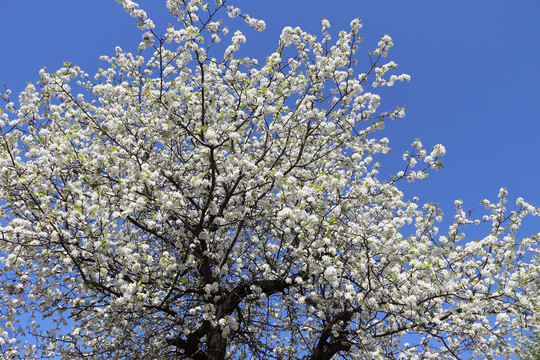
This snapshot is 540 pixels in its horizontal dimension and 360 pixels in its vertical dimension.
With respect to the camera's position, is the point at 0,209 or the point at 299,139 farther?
the point at 299,139

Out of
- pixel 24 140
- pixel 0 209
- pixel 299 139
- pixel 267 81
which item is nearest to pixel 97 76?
Result: pixel 24 140

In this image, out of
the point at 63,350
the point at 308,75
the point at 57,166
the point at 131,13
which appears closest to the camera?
the point at 131,13

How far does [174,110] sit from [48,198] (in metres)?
2.75

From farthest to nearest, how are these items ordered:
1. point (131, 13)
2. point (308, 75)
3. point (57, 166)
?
point (308, 75), point (57, 166), point (131, 13)

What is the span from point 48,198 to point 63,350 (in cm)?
Answer: 431

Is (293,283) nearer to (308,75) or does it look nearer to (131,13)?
(308,75)

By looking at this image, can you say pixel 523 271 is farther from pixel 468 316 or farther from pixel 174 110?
pixel 174 110

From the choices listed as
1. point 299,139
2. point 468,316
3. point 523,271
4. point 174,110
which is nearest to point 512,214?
point 523,271

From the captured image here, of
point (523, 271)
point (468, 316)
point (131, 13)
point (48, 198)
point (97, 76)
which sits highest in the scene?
point (97, 76)

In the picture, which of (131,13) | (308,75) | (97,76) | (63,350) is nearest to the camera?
(131,13)

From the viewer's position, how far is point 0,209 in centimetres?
732

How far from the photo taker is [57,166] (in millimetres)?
7316

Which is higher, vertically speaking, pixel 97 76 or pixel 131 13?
pixel 97 76

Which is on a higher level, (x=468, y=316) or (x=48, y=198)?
(x=48, y=198)
